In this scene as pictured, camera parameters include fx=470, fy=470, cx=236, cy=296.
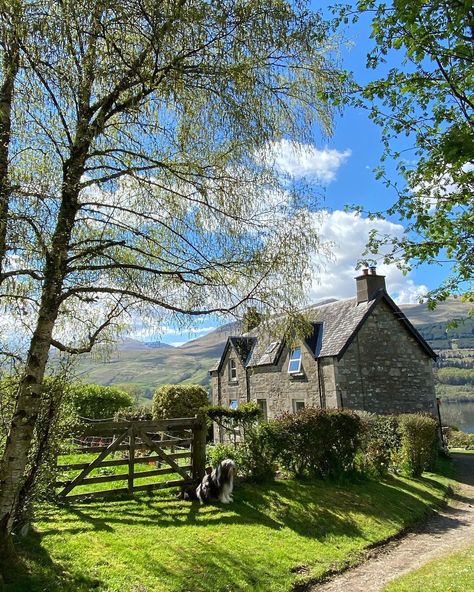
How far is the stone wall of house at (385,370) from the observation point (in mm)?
19750

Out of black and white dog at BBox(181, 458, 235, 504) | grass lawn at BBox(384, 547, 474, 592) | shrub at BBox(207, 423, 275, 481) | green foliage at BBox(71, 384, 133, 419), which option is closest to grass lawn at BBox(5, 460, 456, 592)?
black and white dog at BBox(181, 458, 235, 504)

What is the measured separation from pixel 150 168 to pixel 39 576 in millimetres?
4676

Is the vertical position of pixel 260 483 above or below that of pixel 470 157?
below

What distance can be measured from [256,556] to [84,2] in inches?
287

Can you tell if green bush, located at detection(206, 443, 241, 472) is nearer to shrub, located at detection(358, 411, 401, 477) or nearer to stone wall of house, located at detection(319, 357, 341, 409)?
shrub, located at detection(358, 411, 401, 477)

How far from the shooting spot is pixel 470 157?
16.1ft

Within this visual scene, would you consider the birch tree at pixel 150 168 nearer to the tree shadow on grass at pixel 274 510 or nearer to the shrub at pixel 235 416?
the tree shadow on grass at pixel 274 510

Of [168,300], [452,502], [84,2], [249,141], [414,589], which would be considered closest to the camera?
[84,2]

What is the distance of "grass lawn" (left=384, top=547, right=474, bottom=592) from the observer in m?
6.34

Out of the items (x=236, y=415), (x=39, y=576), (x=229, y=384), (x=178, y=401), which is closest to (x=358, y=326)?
(x=236, y=415)

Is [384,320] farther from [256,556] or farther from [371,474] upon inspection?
[256,556]

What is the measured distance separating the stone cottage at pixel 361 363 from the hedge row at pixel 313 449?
15.8 ft

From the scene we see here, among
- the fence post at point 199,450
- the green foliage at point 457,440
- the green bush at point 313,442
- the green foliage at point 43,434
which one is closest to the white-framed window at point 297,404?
the green bush at point 313,442

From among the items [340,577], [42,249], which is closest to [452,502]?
[340,577]
